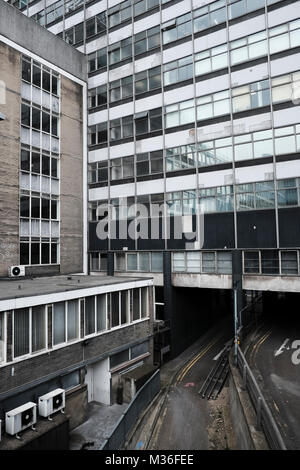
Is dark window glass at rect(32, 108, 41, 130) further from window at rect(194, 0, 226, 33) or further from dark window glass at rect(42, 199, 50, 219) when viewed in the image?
window at rect(194, 0, 226, 33)

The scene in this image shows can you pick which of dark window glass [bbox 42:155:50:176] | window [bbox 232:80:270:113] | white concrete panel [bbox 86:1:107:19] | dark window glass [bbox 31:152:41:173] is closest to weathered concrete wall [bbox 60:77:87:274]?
dark window glass [bbox 42:155:50:176]

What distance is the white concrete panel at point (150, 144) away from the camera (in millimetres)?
29891

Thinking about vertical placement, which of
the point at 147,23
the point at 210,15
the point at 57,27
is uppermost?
the point at 57,27

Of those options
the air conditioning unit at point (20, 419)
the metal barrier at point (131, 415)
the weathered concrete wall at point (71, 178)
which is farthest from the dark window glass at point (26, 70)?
the air conditioning unit at point (20, 419)

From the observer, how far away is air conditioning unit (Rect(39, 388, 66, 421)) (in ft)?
47.9

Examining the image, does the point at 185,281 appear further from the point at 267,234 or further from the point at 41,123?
the point at 41,123

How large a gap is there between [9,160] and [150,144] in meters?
11.8

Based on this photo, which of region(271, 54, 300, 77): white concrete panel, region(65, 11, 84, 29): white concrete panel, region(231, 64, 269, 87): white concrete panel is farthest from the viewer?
region(65, 11, 84, 29): white concrete panel

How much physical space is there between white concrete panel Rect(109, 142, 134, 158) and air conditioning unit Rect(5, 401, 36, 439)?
2314 centimetres

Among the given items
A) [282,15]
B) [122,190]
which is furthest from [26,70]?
[282,15]

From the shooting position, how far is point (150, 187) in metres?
30.2

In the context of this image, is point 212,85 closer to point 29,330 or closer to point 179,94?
point 179,94
